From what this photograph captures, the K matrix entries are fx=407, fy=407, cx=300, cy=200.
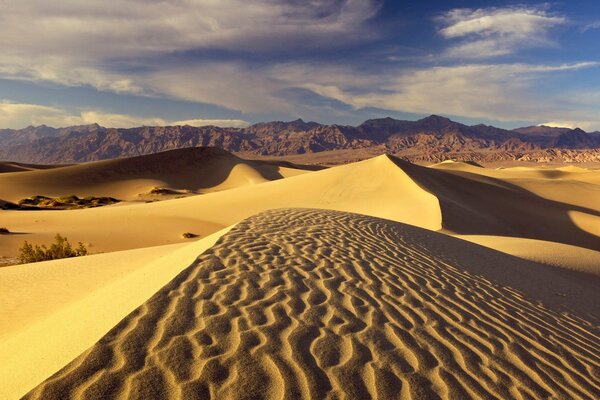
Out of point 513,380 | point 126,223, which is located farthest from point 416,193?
point 513,380

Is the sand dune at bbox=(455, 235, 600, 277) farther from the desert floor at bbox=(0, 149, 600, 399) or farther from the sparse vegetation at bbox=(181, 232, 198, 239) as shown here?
the sparse vegetation at bbox=(181, 232, 198, 239)

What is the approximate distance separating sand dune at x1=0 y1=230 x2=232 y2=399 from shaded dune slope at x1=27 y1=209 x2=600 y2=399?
0.98ft

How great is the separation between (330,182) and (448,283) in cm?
2048

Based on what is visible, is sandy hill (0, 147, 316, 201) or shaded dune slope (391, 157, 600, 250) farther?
sandy hill (0, 147, 316, 201)

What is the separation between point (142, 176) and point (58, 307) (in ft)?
171

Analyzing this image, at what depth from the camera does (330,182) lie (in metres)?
26.0

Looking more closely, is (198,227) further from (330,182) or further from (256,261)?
(256,261)

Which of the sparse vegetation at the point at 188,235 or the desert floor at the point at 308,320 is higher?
the desert floor at the point at 308,320

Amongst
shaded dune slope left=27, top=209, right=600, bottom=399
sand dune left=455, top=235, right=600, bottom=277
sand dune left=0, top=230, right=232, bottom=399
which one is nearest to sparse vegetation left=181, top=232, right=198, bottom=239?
sand dune left=0, top=230, right=232, bottom=399

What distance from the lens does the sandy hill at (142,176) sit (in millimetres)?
43250

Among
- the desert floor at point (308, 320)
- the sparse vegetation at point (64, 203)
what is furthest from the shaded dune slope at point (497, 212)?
the sparse vegetation at point (64, 203)

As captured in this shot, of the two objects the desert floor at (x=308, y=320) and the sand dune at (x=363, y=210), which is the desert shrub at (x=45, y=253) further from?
the desert floor at (x=308, y=320)

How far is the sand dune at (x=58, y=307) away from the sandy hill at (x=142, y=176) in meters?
35.5

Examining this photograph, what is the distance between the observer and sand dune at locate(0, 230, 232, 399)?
3.04 m
